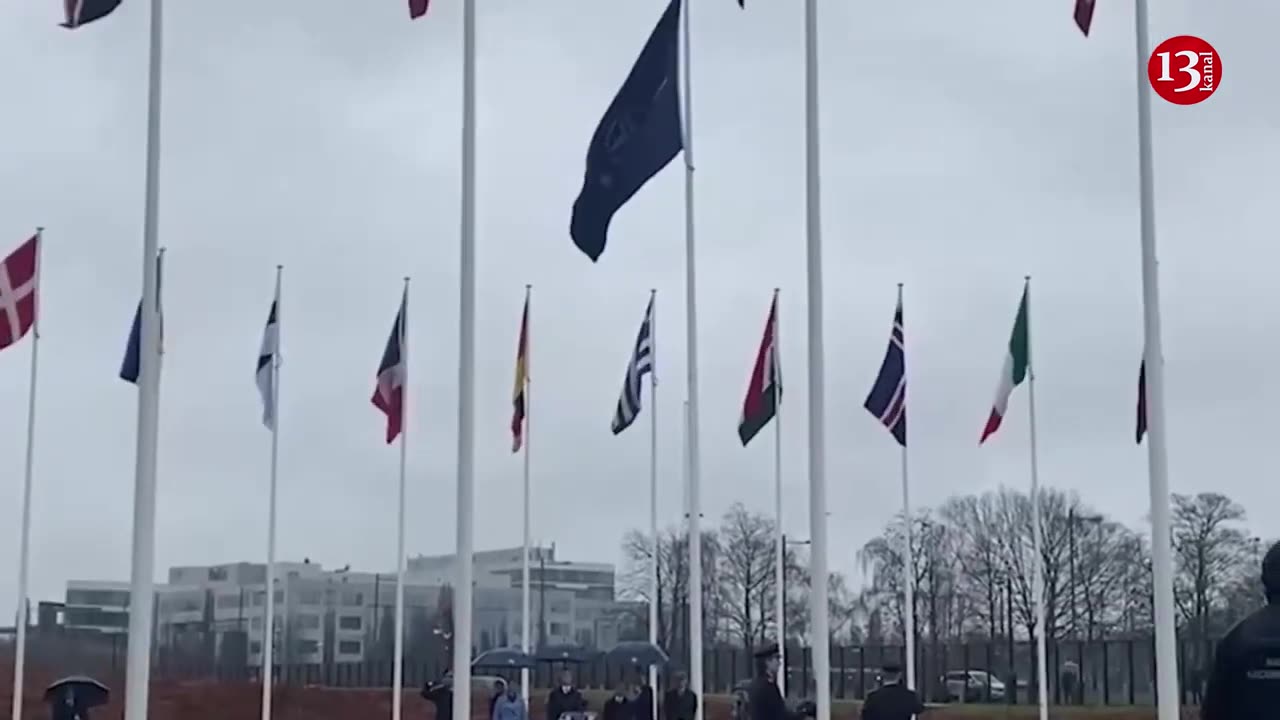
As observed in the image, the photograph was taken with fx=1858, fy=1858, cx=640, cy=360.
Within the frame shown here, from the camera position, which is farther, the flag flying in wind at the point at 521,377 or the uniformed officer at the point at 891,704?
the flag flying in wind at the point at 521,377

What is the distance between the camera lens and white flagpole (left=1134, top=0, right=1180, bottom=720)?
637 inches

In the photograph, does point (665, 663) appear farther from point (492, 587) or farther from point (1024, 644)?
point (492, 587)

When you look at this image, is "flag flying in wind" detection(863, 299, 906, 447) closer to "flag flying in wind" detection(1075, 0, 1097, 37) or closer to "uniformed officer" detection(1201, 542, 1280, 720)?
"flag flying in wind" detection(1075, 0, 1097, 37)

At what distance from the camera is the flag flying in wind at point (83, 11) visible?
48.1 feet

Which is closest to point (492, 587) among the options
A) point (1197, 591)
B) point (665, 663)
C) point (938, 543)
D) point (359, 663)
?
point (359, 663)

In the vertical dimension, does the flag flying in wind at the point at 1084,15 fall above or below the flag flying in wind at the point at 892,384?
above

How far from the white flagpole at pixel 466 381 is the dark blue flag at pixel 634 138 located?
99 centimetres

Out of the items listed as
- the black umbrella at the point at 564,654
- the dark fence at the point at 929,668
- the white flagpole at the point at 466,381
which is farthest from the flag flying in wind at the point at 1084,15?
the dark fence at the point at 929,668

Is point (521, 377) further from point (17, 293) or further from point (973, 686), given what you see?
point (973, 686)

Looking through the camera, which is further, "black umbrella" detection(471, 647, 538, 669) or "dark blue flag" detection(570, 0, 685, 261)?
"black umbrella" detection(471, 647, 538, 669)

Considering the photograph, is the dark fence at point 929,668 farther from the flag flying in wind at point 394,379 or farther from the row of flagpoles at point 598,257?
the row of flagpoles at point 598,257

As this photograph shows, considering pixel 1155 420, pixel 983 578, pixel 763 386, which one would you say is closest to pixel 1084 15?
pixel 1155 420

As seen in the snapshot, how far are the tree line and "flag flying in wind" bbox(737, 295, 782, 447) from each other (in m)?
28.5

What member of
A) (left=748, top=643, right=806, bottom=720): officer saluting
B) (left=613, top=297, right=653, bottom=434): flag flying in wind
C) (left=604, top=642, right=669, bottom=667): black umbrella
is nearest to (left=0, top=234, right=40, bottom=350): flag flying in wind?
(left=613, top=297, right=653, bottom=434): flag flying in wind
